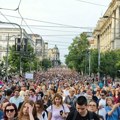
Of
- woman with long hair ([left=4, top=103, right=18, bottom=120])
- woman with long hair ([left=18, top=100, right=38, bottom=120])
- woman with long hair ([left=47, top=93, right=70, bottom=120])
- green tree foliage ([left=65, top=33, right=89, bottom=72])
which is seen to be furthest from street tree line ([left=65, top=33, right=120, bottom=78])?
woman with long hair ([left=4, top=103, right=18, bottom=120])

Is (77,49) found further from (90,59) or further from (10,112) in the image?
(10,112)

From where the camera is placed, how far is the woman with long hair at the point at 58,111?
9.35 m

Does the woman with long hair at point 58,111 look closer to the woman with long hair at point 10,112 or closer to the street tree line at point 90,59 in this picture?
the woman with long hair at point 10,112

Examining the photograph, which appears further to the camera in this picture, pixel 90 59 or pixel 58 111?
pixel 90 59

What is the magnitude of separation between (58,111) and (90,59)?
207 ft

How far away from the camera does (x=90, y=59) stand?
72.3 metres

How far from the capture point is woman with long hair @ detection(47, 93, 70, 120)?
935 centimetres

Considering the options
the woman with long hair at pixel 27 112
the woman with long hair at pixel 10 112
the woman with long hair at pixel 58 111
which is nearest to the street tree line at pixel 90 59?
the woman with long hair at pixel 58 111

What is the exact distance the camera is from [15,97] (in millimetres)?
13000

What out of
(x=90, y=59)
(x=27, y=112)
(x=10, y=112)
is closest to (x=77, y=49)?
(x=90, y=59)

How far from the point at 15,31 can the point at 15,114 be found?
13031cm

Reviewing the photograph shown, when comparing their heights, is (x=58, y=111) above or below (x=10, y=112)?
below

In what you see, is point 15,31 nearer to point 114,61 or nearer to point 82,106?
point 114,61

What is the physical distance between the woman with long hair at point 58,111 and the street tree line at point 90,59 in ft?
152
